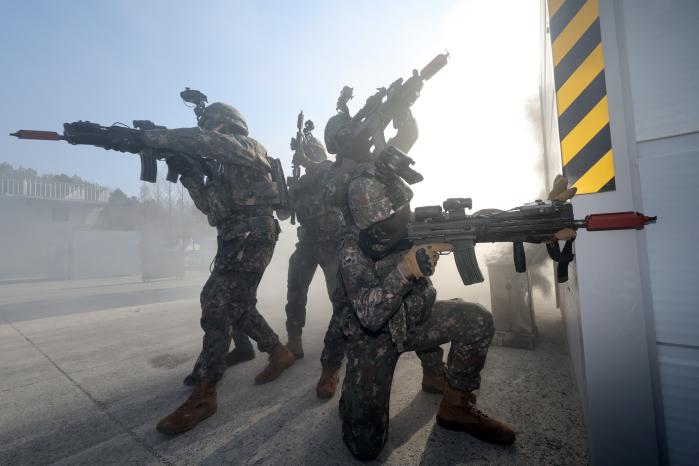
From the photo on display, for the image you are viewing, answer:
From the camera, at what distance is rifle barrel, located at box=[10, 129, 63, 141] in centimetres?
265

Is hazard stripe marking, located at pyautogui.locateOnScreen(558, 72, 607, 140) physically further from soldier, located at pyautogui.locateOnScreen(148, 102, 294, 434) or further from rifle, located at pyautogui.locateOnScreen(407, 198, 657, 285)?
soldier, located at pyautogui.locateOnScreen(148, 102, 294, 434)

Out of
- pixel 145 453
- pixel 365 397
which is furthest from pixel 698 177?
pixel 145 453

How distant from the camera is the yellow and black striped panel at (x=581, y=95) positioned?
4.25 ft

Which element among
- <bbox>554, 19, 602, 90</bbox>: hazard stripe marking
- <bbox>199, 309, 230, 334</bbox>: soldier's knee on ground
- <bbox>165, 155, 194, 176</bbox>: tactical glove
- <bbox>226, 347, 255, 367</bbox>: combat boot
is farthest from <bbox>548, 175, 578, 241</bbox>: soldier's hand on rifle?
<bbox>226, 347, 255, 367</bbox>: combat boot

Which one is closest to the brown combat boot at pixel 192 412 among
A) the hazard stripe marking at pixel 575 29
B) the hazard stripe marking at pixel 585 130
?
the hazard stripe marking at pixel 585 130

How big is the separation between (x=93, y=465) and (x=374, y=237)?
2.07 metres

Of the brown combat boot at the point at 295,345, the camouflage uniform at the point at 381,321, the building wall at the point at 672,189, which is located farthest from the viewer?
the brown combat boot at the point at 295,345

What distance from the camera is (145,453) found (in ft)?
5.84

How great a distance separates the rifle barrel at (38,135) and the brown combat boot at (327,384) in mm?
3071

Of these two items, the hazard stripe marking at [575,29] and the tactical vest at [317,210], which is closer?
the hazard stripe marking at [575,29]

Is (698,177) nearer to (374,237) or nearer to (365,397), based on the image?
(374,237)

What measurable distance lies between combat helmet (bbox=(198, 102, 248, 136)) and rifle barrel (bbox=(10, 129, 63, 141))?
1.23m

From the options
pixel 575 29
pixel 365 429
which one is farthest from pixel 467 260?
pixel 575 29

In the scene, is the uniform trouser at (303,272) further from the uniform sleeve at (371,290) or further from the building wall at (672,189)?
the building wall at (672,189)
